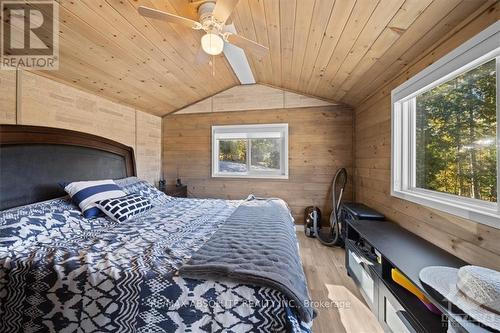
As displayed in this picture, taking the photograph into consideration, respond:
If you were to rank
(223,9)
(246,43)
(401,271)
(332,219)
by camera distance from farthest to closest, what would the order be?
1. (332,219)
2. (246,43)
3. (223,9)
4. (401,271)

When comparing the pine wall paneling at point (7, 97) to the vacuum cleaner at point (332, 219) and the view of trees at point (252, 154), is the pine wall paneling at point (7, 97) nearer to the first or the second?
the view of trees at point (252, 154)

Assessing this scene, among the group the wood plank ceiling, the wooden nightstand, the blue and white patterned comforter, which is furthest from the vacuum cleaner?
the blue and white patterned comforter

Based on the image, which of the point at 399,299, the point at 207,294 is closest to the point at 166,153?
the point at 207,294

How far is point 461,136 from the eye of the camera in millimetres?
1544

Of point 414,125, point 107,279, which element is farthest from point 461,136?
point 107,279

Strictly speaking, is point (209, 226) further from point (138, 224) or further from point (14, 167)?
point (14, 167)

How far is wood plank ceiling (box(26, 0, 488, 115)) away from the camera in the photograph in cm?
152

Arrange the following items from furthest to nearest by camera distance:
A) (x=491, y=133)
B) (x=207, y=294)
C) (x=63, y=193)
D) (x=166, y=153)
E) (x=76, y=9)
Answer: (x=166, y=153) → (x=63, y=193) → (x=76, y=9) → (x=491, y=133) → (x=207, y=294)

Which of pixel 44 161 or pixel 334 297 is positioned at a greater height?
pixel 44 161

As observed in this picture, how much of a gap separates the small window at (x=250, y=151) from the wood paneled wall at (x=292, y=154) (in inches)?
4.2

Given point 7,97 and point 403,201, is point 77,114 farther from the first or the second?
point 403,201

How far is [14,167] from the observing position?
1780mm

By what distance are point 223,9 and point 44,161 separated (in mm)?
2151

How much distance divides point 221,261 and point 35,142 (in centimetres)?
218
